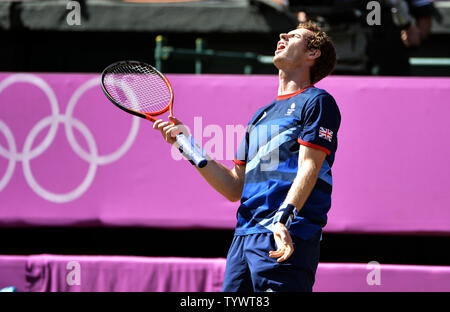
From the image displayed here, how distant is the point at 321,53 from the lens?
3201mm

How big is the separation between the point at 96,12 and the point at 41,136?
121 inches

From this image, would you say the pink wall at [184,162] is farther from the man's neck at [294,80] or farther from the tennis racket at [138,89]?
the man's neck at [294,80]

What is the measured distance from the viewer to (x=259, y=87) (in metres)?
5.08

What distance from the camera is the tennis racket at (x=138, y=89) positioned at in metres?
3.51

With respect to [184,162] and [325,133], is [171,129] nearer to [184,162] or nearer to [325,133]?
[325,133]

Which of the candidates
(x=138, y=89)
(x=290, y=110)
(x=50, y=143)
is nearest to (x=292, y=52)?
(x=290, y=110)

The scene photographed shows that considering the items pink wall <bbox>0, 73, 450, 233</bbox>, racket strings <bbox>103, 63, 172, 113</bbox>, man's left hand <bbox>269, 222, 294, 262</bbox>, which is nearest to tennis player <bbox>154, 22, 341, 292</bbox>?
man's left hand <bbox>269, 222, 294, 262</bbox>

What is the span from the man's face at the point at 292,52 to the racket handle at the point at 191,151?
0.60 metres

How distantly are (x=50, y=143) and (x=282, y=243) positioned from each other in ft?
9.99

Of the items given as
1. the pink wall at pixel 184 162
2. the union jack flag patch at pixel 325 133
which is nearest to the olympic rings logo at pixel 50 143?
the pink wall at pixel 184 162

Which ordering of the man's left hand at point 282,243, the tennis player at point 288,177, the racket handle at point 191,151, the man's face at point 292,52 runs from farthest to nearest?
1. the man's face at point 292,52
2. the racket handle at point 191,151
3. the tennis player at point 288,177
4. the man's left hand at point 282,243
